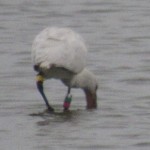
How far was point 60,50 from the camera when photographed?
14.4 m

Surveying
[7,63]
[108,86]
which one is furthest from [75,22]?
[108,86]

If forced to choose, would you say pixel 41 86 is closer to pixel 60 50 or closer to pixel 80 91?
pixel 60 50

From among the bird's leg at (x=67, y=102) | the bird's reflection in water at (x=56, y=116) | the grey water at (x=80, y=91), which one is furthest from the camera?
the bird's leg at (x=67, y=102)

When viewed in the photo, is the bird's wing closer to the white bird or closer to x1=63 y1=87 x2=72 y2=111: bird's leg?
the white bird

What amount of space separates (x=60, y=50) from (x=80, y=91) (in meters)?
2.19

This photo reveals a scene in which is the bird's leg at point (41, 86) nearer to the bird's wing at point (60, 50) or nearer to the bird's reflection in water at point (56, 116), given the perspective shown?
the bird's reflection in water at point (56, 116)

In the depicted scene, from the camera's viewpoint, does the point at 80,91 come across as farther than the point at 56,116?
Yes

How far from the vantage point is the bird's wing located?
14.4 m

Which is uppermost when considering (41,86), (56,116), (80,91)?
(41,86)

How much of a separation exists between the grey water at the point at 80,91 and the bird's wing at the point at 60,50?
23.7 inches

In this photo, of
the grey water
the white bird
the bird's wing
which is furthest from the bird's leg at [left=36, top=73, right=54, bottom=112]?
the bird's wing

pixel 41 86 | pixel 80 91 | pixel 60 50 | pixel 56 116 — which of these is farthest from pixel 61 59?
pixel 80 91

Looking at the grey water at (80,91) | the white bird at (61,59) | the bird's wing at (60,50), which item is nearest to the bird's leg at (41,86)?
the white bird at (61,59)

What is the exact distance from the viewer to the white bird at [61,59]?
14.4 m
